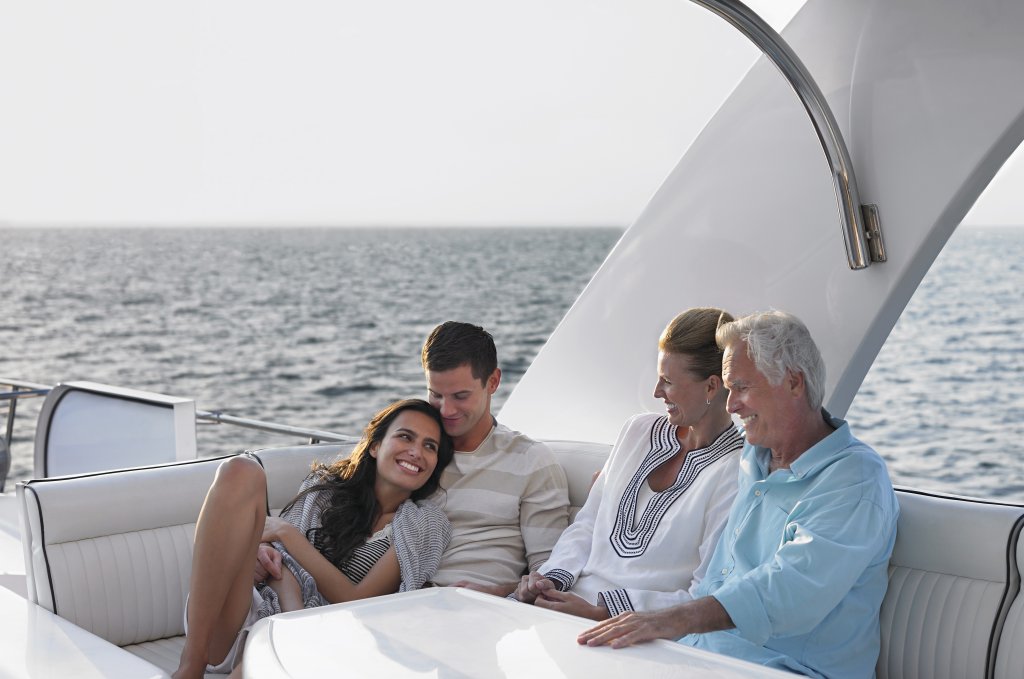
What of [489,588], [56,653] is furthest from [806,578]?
[56,653]

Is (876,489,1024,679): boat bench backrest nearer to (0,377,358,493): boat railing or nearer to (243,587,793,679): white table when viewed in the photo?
(243,587,793,679): white table

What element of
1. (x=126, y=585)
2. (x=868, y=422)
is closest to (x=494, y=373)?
(x=126, y=585)

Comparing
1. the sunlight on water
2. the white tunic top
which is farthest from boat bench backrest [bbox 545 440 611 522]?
the sunlight on water

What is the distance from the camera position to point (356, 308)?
3105 centimetres

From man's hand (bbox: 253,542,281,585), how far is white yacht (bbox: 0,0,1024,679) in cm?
29

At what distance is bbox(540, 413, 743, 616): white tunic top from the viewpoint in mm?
2459

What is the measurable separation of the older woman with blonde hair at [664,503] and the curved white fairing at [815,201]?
0.80 m

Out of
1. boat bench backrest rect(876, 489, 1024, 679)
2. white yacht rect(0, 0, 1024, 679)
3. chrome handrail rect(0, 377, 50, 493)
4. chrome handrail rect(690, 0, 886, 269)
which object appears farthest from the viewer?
chrome handrail rect(0, 377, 50, 493)

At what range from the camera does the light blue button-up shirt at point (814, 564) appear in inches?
78.9

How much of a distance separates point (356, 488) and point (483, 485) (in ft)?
1.07

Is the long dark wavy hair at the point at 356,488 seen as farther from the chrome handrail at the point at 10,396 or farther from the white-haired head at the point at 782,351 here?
the chrome handrail at the point at 10,396

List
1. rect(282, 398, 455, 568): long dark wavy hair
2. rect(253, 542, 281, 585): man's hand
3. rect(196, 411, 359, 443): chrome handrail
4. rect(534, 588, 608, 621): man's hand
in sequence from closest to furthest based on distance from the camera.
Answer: rect(534, 588, 608, 621): man's hand → rect(253, 542, 281, 585): man's hand → rect(282, 398, 455, 568): long dark wavy hair → rect(196, 411, 359, 443): chrome handrail

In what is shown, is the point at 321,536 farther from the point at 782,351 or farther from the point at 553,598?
the point at 782,351

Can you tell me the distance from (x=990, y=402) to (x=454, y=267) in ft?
50.5
